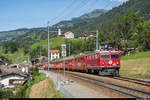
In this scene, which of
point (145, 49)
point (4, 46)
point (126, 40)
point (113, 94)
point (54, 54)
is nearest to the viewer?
point (113, 94)

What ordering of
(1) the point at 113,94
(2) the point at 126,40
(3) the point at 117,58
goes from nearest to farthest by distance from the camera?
(1) the point at 113,94
(3) the point at 117,58
(2) the point at 126,40

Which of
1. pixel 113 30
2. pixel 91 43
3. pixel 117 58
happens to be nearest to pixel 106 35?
pixel 113 30

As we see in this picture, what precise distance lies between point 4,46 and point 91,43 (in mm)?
113262

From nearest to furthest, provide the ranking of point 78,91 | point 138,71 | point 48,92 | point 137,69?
point 78,91 → point 48,92 → point 138,71 → point 137,69

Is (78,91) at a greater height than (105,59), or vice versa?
(105,59)

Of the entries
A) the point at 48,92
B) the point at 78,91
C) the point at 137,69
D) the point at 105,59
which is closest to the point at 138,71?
the point at 137,69

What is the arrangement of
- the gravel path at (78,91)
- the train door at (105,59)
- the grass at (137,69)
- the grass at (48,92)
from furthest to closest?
the grass at (137,69) → the train door at (105,59) → the grass at (48,92) → the gravel path at (78,91)

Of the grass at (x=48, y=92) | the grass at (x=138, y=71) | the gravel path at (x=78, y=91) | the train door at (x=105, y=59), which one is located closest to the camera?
the gravel path at (x=78, y=91)

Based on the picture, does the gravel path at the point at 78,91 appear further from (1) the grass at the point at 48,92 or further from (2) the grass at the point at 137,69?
(2) the grass at the point at 137,69

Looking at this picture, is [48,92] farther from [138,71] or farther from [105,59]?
[138,71]

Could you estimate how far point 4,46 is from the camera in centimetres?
18650

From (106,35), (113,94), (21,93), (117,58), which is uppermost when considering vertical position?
(106,35)

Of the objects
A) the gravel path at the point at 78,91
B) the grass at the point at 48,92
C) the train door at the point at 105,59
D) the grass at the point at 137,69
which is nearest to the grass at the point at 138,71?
the grass at the point at 137,69

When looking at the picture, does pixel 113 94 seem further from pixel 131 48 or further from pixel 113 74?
pixel 131 48
